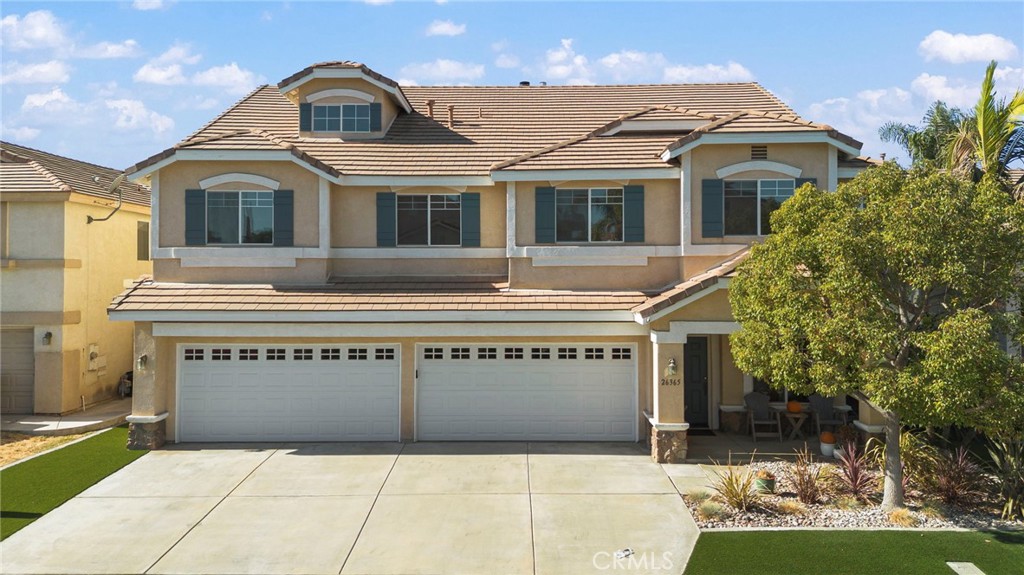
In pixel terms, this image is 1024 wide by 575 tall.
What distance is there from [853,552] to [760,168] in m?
8.14

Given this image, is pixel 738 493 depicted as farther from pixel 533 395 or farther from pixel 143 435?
pixel 143 435

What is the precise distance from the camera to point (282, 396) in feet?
45.9

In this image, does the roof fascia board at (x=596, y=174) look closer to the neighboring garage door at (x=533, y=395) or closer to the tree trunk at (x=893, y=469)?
the neighboring garage door at (x=533, y=395)

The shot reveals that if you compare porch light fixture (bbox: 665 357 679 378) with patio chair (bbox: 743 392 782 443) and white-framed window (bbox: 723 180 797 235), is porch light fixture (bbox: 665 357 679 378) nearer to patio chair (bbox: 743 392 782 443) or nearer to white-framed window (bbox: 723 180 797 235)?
patio chair (bbox: 743 392 782 443)

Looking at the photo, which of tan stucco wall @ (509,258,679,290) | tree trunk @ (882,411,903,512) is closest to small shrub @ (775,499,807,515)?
tree trunk @ (882,411,903,512)

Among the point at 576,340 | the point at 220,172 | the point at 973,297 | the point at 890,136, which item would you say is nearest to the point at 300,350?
the point at 220,172

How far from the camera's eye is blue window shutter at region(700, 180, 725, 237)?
1433cm

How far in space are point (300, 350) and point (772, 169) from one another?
10.4 meters

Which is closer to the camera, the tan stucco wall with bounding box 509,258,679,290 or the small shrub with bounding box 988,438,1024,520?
the small shrub with bounding box 988,438,1024,520

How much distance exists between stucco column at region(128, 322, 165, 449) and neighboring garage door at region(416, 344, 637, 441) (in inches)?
202

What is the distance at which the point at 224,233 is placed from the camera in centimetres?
1501

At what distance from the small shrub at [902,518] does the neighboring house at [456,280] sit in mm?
3739

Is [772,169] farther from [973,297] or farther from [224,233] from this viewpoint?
[224,233]

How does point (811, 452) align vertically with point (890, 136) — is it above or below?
below
